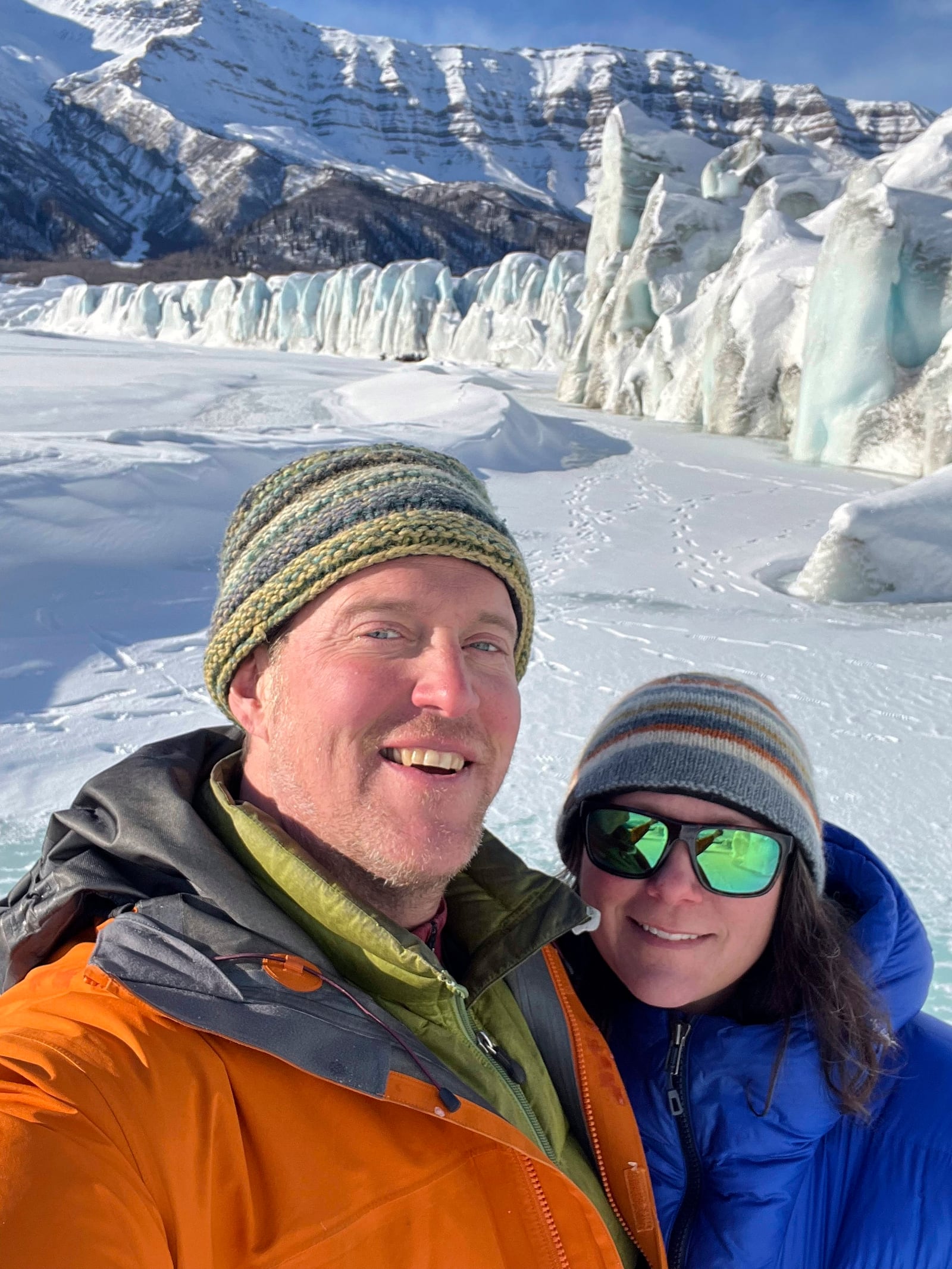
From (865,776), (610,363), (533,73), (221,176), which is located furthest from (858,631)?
(533,73)

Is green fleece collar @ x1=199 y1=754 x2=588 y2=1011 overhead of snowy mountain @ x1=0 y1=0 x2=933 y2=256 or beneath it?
beneath

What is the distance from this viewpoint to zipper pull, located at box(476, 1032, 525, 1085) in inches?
39.4

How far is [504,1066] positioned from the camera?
1010mm

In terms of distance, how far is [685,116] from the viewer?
118000 mm

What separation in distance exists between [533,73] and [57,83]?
6355 centimetres

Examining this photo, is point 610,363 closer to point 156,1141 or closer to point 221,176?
point 156,1141

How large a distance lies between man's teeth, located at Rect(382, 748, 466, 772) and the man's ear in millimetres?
192

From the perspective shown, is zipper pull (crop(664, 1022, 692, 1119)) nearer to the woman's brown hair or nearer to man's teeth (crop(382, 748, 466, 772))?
the woman's brown hair

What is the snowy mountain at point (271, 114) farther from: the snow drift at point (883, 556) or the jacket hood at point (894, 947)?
the jacket hood at point (894, 947)

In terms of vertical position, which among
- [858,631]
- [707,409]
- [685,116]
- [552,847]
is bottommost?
[552,847]

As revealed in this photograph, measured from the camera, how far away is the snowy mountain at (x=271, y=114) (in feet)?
280

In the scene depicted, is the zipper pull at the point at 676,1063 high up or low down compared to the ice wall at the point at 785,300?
down

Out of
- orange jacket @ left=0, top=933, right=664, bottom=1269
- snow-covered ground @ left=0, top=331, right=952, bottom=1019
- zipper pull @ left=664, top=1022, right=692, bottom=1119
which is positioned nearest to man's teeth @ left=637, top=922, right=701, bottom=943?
zipper pull @ left=664, top=1022, right=692, bottom=1119

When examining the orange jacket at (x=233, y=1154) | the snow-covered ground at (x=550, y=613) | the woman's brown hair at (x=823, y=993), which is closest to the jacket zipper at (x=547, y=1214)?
the orange jacket at (x=233, y=1154)
